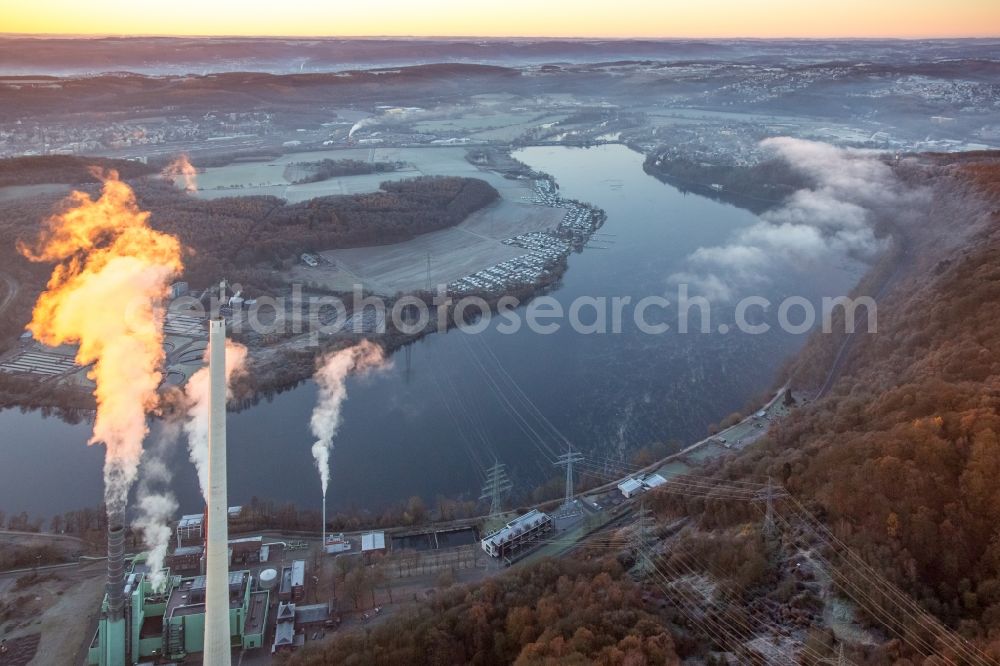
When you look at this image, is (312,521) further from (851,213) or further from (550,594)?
(851,213)

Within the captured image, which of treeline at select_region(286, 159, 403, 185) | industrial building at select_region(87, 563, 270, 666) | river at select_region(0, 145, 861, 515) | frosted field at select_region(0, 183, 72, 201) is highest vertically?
frosted field at select_region(0, 183, 72, 201)

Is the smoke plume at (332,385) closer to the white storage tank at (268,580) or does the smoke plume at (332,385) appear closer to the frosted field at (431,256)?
the white storage tank at (268,580)

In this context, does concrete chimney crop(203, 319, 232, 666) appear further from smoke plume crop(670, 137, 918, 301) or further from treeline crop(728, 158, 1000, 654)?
smoke plume crop(670, 137, 918, 301)

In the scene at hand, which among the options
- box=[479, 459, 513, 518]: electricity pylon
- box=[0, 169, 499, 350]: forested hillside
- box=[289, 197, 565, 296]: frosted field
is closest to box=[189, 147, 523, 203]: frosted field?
box=[0, 169, 499, 350]: forested hillside

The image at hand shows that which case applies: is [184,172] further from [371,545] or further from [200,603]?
[200,603]

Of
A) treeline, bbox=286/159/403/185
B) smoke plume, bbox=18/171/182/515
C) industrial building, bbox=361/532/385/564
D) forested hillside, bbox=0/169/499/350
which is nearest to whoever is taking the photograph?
industrial building, bbox=361/532/385/564

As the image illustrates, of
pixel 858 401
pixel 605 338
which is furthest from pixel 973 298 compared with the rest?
pixel 605 338

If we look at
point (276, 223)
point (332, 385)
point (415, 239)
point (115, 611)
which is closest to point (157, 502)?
point (115, 611)

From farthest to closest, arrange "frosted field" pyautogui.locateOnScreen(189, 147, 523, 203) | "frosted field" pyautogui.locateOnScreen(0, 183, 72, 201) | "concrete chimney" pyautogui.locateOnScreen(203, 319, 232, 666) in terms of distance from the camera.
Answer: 1. "frosted field" pyautogui.locateOnScreen(189, 147, 523, 203)
2. "frosted field" pyautogui.locateOnScreen(0, 183, 72, 201)
3. "concrete chimney" pyautogui.locateOnScreen(203, 319, 232, 666)
